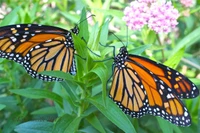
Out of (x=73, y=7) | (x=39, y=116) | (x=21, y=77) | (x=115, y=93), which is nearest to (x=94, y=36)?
(x=115, y=93)

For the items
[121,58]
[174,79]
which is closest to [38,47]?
[121,58]

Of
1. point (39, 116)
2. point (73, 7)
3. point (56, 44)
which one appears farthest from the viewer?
point (73, 7)

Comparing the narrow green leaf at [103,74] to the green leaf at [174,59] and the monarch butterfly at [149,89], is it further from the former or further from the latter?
the green leaf at [174,59]

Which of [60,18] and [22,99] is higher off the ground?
[60,18]

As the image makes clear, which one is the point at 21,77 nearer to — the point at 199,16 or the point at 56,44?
the point at 56,44

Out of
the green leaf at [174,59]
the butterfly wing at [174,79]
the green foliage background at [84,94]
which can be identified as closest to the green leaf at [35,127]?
the green foliage background at [84,94]

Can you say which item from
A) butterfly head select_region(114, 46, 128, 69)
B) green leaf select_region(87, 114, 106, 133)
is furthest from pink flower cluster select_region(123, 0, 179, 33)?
green leaf select_region(87, 114, 106, 133)

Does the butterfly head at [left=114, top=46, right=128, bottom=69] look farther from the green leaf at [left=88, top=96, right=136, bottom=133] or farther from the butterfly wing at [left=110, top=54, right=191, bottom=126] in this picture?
the green leaf at [left=88, top=96, right=136, bottom=133]
